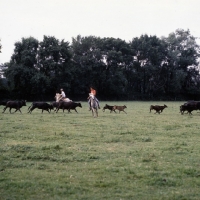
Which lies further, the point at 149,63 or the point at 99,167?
the point at 149,63

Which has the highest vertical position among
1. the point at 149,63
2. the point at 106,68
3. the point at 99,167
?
the point at 149,63

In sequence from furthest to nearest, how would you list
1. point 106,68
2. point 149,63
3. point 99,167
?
point 149,63 < point 106,68 < point 99,167

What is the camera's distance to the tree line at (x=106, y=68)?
63156mm

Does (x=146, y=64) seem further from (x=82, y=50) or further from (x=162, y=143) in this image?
(x=162, y=143)

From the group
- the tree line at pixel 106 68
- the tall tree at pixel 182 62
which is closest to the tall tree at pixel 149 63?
the tree line at pixel 106 68

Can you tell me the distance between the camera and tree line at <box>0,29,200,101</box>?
63.2m

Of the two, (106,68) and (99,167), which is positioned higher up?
(106,68)

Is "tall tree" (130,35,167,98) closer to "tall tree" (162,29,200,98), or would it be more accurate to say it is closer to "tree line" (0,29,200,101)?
"tree line" (0,29,200,101)

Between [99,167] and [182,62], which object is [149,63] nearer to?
[182,62]

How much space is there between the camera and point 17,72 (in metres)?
60.8

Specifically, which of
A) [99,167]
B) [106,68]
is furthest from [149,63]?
[99,167]

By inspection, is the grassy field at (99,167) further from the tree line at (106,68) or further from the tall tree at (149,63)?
the tall tree at (149,63)

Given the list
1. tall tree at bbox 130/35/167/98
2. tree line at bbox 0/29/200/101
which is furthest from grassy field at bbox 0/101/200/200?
tall tree at bbox 130/35/167/98

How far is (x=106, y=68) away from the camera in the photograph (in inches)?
2835
